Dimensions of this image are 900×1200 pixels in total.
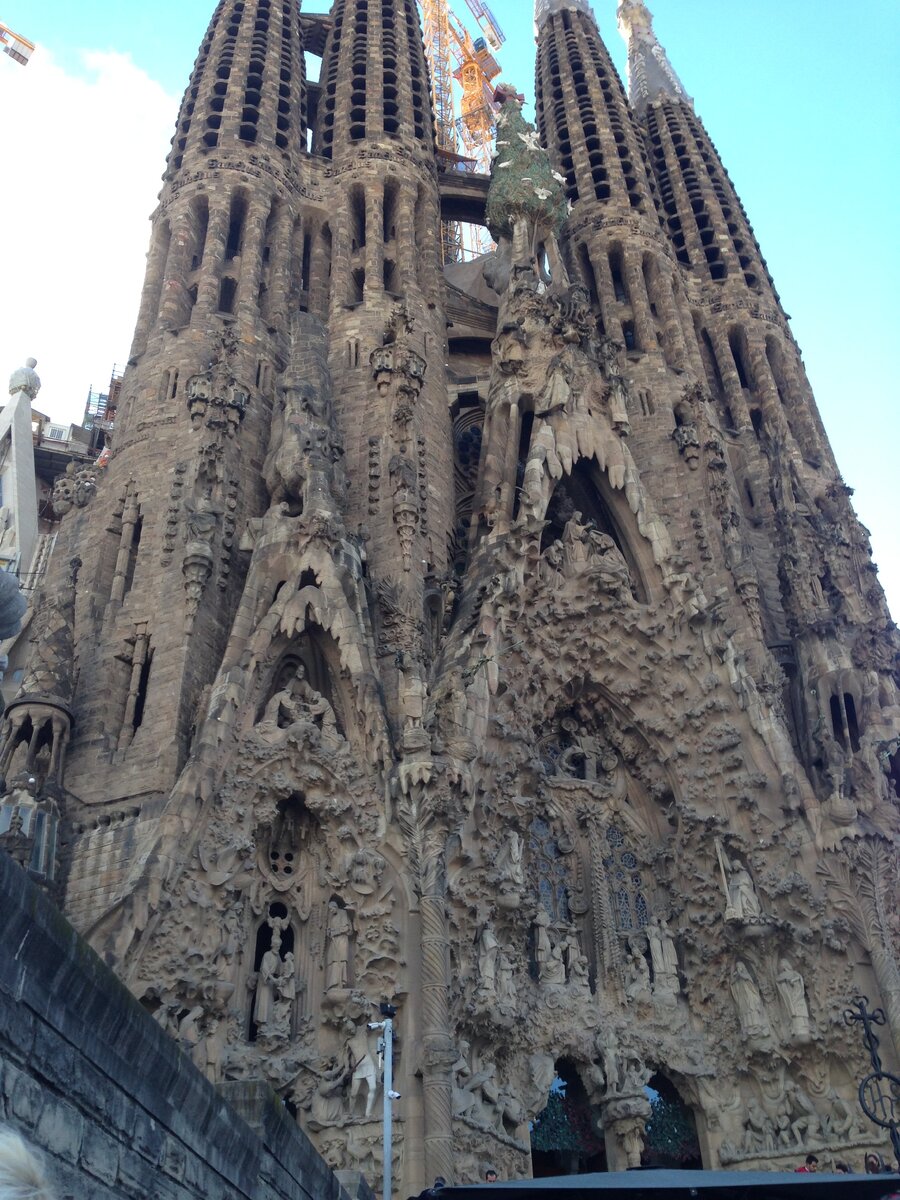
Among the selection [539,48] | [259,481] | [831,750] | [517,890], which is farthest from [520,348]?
[539,48]

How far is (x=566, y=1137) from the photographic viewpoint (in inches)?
683

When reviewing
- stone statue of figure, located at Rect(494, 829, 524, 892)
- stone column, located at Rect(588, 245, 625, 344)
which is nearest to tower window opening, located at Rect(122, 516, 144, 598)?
stone statue of figure, located at Rect(494, 829, 524, 892)

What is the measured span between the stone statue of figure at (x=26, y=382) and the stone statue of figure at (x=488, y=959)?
24517 millimetres

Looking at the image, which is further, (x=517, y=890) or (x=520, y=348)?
(x=520, y=348)

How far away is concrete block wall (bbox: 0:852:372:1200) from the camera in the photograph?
14.4 feet

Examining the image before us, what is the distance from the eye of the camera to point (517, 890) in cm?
1700

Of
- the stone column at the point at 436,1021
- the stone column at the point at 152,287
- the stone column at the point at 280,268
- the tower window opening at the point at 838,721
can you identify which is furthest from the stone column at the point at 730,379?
the stone column at the point at 436,1021

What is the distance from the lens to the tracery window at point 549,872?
19203mm

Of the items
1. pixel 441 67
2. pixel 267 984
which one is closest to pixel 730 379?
pixel 267 984

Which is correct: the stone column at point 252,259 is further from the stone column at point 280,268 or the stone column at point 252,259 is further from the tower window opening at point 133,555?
the tower window opening at point 133,555

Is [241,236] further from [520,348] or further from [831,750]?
[831,750]

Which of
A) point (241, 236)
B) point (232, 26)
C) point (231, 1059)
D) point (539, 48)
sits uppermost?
point (539, 48)

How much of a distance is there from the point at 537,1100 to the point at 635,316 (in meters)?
19.1

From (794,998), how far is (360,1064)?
6986mm
